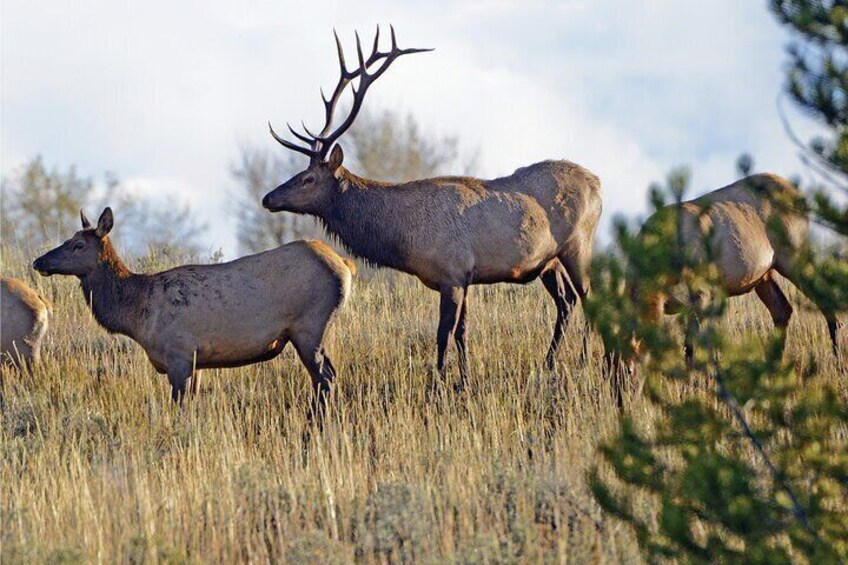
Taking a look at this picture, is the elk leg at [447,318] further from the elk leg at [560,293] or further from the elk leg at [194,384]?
the elk leg at [194,384]

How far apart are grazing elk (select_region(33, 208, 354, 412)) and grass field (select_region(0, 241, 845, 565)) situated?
390 mm

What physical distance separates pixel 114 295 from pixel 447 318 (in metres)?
2.76

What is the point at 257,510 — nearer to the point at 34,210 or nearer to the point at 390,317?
the point at 390,317

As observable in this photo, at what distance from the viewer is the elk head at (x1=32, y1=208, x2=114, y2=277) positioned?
407 inches

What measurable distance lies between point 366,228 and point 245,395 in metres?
1.80

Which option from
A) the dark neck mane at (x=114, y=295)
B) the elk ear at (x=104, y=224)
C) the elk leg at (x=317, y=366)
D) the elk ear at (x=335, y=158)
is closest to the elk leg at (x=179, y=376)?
the dark neck mane at (x=114, y=295)

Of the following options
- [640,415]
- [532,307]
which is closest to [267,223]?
[532,307]

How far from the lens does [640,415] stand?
918cm

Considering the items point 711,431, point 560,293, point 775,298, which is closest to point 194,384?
point 560,293

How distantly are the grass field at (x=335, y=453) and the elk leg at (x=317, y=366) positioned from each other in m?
0.21

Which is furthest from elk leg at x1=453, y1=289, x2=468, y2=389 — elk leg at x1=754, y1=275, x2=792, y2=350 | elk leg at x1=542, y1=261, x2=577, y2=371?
elk leg at x1=754, y1=275, x2=792, y2=350

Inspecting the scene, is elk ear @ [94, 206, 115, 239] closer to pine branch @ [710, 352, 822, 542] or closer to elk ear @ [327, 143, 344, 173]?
elk ear @ [327, 143, 344, 173]

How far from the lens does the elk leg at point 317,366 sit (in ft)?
33.1

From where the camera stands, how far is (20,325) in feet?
37.4
